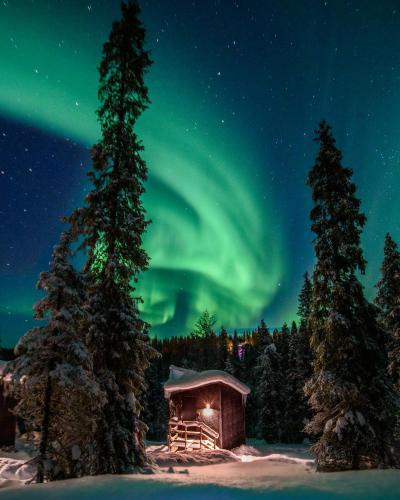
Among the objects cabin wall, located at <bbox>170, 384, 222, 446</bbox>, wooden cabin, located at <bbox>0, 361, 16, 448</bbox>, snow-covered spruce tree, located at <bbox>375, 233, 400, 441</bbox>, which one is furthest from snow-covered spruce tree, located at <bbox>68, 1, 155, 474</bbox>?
snow-covered spruce tree, located at <bbox>375, 233, 400, 441</bbox>

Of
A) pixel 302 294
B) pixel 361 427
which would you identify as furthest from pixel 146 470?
pixel 302 294

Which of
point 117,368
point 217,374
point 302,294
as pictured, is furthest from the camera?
point 302,294

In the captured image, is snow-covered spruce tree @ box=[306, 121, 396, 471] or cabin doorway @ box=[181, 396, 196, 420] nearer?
snow-covered spruce tree @ box=[306, 121, 396, 471]

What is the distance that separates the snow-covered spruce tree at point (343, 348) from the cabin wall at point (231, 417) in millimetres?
12541

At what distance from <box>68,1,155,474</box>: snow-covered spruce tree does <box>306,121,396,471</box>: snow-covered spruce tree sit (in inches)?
265

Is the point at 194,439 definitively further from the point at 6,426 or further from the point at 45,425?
the point at 45,425

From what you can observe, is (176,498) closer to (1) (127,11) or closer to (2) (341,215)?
(2) (341,215)

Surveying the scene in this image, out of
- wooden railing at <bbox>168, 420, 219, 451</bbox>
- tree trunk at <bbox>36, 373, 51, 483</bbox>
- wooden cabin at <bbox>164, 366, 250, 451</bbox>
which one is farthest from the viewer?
wooden cabin at <bbox>164, 366, 250, 451</bbox>

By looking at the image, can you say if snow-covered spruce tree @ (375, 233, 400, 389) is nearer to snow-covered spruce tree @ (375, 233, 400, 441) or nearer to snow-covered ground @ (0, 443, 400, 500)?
snow-covered spruce tree @ (375, 233, 400, 441)

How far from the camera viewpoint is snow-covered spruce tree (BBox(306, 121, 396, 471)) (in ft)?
42.6

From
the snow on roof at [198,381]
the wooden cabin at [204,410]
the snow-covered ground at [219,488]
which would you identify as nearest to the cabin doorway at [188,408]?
the wooden cabin at [204,410]

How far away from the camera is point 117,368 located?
12.6 metres

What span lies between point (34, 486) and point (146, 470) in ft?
15.7

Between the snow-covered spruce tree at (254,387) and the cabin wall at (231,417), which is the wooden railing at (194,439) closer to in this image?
the cabin wall at (231,417)
